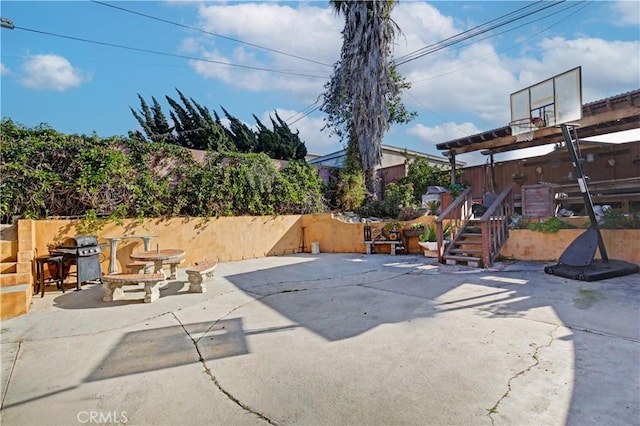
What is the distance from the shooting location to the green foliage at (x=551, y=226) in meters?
6.70

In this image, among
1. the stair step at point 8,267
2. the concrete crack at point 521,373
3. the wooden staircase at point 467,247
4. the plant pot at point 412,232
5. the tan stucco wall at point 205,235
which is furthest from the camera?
the plant pot at point 412,232

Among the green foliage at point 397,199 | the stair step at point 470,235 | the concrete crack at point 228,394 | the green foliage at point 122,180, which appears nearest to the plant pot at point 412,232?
the stair step at point 470,235

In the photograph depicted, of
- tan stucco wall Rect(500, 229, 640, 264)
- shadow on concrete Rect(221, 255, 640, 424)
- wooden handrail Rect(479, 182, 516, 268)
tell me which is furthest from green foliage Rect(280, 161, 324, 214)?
tan stucco wall Rect(500, 229, 640, 264)

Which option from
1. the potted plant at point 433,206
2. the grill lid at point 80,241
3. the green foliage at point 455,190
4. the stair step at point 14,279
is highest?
the green foliage at point 455,190

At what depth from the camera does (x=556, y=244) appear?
22.1ft

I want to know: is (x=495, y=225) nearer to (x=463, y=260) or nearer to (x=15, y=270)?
(x=463, y=260)

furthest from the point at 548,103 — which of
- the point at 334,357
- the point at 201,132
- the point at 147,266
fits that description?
the point at 201,132

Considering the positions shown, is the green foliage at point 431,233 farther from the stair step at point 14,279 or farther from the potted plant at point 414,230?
the stair step at point 14,279

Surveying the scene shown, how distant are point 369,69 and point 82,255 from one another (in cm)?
1005

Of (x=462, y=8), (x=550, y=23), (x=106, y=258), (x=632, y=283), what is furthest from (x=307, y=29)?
(x=632, y=283)

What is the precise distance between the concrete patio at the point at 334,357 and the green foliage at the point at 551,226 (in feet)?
5.77

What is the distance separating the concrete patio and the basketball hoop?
371 cm

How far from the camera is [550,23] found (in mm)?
Result: 9938

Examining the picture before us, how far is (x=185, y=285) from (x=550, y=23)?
12.8 metres
